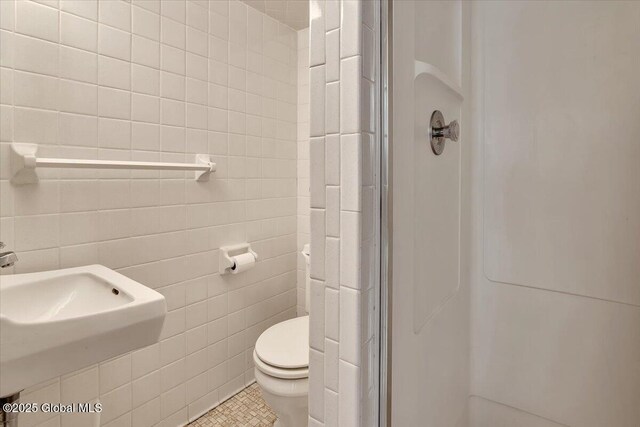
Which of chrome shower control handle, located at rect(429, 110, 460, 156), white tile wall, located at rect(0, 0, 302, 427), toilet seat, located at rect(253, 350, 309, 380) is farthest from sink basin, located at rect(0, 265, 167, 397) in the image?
chrome shower control handle, located at rect(429, 110, 460, 156)

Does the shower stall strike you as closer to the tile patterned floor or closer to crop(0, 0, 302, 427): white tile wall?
the tile patterned floor

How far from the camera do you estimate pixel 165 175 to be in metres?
1.45

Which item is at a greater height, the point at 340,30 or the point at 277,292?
the point at 340,30

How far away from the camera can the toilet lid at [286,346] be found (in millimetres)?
1230

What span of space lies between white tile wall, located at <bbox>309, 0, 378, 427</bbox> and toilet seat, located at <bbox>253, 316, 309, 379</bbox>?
599 mm

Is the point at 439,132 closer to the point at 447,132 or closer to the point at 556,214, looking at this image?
the point at 447,132

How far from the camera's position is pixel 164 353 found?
4.83 feet

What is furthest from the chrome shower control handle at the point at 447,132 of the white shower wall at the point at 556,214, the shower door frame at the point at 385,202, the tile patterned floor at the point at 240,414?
the tile patterned floor at the point at 240,414

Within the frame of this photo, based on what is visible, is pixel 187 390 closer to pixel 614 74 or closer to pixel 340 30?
pixel 340 30

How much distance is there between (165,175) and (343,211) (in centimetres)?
112

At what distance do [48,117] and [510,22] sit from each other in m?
1.59

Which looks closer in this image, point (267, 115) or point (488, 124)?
point (488, 124)

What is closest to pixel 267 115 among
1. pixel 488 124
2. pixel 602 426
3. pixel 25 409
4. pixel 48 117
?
pixel 48 117

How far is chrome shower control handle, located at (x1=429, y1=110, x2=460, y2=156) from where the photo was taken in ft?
2.65
